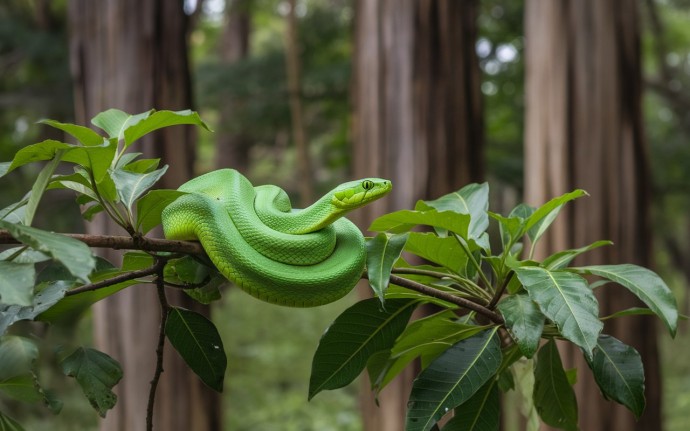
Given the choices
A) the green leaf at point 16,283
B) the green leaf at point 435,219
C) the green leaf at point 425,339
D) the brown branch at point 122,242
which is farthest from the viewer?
the green leaf at point 425,339

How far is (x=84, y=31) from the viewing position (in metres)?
3.33

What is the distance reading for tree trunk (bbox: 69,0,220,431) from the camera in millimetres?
3174

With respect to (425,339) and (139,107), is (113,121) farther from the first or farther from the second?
(139,107)

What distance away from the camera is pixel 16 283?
75cm

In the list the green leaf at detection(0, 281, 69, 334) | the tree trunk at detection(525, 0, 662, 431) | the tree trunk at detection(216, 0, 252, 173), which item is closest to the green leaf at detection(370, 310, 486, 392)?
the green leaf at detection(0, 281, 69, 334)

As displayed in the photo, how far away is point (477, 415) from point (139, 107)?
97.7 inches

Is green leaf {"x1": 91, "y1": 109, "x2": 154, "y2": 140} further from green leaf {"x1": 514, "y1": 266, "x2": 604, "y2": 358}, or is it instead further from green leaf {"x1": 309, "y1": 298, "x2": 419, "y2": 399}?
green leaf {"x1": 514, "y1": 266, "x2": 604, "y2": 358}

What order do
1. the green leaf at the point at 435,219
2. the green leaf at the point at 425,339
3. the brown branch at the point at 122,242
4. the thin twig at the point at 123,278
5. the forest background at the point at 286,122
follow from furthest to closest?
the forest background at the point at 286,122 → the green leaf at the point at 425,339 → the green leaf at the point at 435,219 → the thin twig at the point at 123,278 → the brown branch at the point at 122,242

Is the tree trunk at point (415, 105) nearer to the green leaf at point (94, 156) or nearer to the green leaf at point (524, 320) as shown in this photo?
the green leaf at point (524, 320)

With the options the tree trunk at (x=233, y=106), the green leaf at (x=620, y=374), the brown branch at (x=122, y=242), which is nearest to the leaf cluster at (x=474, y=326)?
the green leaf at (x=620, y=374)

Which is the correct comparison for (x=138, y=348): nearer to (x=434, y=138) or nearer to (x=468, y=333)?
(x=434, y=138)

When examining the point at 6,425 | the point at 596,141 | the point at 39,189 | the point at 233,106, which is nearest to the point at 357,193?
the point at 39,189

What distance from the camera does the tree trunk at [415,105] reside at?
3.37 meters

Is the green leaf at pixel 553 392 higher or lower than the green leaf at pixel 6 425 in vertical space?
lower
